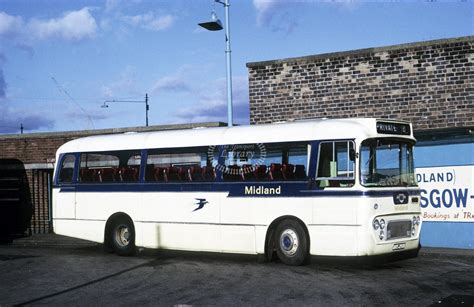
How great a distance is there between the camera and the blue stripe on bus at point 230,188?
37.9 feet

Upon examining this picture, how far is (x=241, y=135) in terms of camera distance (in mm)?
13133

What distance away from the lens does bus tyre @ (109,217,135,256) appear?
14.5 meters

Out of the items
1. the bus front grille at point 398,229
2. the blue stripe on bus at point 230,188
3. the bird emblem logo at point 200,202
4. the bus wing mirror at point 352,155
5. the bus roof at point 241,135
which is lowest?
the bus front grille at point 398,229

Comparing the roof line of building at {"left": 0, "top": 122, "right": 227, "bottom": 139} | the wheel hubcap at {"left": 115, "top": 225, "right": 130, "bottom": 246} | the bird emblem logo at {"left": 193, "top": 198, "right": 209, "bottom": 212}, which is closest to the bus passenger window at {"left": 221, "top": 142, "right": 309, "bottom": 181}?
the bird emblem logo at {"left": 193, "top": 198, "right": 209, "bottom": 212}

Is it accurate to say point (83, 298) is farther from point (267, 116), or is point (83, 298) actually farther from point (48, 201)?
point (48, 201)

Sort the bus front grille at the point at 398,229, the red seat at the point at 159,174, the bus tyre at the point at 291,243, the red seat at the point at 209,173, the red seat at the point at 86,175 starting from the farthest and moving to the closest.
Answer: the red seat at the point at 86,175 < the red seat at the point at 159,174 < the red seat at the point at 209,173 < the bus tyre at the point at 291,243 < the bus front grille at the point at 398,229

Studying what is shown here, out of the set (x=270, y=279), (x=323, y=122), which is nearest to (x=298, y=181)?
(x=323, y=122)

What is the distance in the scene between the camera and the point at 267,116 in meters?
18.3

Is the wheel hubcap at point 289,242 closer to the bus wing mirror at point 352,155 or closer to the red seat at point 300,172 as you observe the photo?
the red seat at point 300,172

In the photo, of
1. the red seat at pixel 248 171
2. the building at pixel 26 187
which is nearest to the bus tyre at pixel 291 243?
the red seat at pixel 248 171

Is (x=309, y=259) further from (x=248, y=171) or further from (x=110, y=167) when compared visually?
(x=110, y=167)

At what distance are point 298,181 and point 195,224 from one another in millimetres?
2686

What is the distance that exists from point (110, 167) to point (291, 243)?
5221 millimetres

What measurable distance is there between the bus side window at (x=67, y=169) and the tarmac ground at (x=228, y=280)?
211cm
